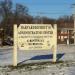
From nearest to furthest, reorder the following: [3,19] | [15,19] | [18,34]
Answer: [18,34] → [3,19] → [15,19]

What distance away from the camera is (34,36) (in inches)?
603

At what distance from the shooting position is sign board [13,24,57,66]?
1507cm

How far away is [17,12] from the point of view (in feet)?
308

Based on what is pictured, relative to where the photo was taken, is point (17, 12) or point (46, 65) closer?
point (46, 65)

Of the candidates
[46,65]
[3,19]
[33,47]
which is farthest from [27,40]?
[3,19]

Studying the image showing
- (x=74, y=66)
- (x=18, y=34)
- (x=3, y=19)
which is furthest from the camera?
(x=3, y=19)

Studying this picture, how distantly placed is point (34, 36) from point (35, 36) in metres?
0.05

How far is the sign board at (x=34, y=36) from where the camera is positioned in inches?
593

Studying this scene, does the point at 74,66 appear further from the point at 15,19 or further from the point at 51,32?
the point at 15,19

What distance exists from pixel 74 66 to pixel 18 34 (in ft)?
9.39

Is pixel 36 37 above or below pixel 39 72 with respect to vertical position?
above

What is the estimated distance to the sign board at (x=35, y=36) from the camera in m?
15.1

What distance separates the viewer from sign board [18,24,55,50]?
15125mm

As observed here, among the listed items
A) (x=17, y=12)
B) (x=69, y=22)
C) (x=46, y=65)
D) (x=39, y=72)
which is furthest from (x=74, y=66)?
(x=69, y=22)
